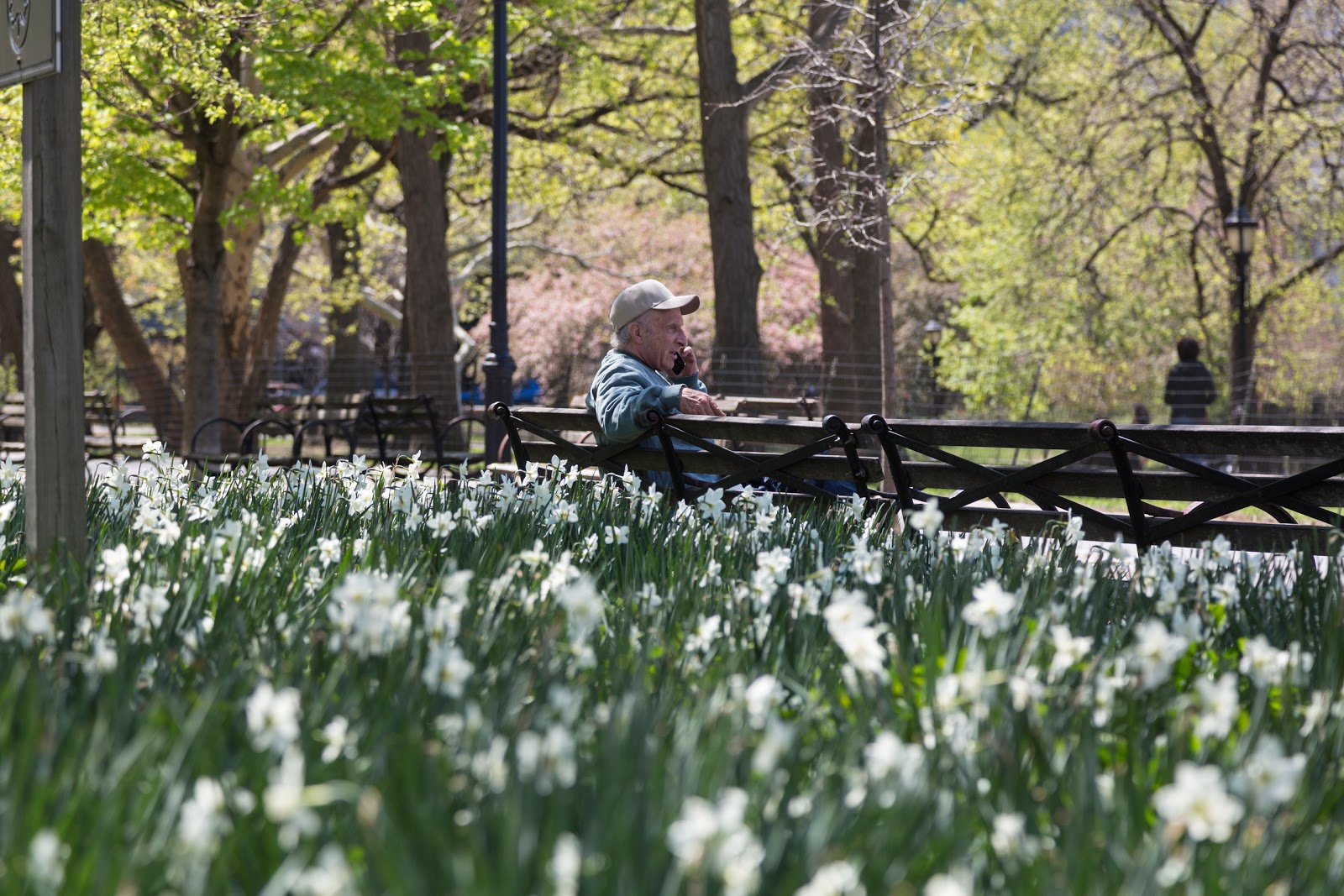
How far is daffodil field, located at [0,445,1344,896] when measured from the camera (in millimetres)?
1683

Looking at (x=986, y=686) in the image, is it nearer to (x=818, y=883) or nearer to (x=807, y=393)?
(x=818, y=883)

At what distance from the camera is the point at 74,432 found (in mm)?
3771

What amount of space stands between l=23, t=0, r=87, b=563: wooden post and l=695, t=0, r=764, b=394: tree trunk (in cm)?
1116

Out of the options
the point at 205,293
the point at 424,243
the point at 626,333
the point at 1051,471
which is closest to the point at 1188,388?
the point at 424,243

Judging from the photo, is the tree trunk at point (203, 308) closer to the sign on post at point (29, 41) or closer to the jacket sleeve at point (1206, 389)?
the jacket sleeve at point (1206, 389)

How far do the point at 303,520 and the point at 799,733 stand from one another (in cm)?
236

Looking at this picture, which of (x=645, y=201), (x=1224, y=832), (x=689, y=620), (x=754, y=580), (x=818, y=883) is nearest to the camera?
(x=818, y=883)

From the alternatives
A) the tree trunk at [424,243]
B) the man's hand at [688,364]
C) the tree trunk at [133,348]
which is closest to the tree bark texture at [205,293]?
the tree trunk at [133,348]

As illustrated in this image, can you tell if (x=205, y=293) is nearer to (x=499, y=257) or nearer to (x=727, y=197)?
(x=499, y=257)

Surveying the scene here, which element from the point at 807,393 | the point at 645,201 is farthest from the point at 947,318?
the point at 807,393

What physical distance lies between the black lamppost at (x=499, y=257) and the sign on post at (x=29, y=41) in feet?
29.4

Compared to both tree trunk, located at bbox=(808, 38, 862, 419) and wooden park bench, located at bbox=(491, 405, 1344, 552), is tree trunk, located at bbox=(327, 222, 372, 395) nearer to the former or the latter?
tree trunk, located at bbox=(808, 38, 862, 419)

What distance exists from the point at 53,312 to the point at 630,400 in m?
2.53

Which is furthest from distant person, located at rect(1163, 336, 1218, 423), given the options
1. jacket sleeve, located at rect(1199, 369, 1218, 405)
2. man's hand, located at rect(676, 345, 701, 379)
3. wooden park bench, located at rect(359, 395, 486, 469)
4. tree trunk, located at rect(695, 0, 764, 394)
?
man's hand, located at rect(676, 345, 701, 379)
